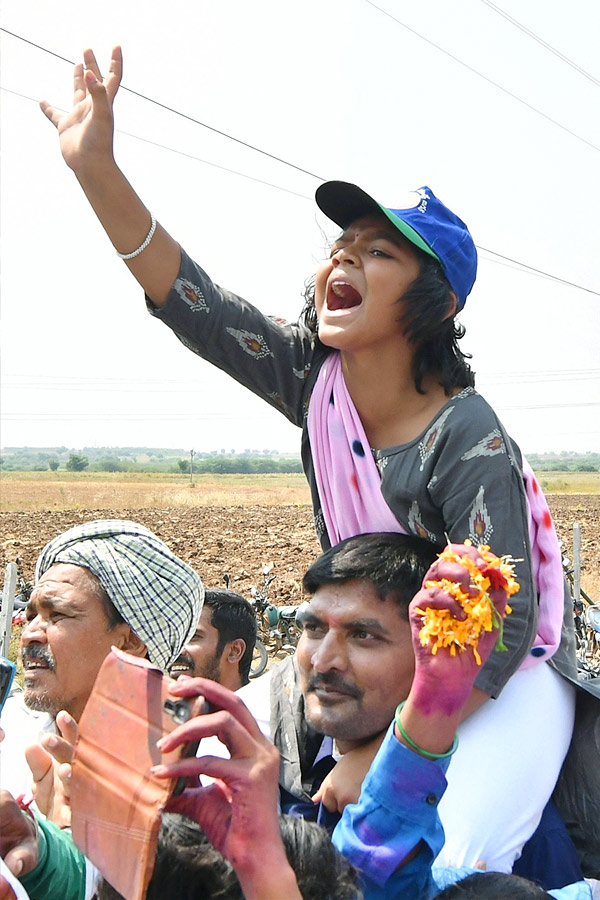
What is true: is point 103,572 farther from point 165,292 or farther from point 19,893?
point 19,893

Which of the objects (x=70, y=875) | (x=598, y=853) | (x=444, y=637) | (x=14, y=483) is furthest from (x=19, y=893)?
(x=14, y=483)

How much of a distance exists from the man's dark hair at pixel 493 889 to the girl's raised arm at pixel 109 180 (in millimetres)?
1400

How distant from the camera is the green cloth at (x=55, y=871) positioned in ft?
5.41

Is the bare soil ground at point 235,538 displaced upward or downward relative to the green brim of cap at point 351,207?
downward

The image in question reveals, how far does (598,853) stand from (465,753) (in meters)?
0.41

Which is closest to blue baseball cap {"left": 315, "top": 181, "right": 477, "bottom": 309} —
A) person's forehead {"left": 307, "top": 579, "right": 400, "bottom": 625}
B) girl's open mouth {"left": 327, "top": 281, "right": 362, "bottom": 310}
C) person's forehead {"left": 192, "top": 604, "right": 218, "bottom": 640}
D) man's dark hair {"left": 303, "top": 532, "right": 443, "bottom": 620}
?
Result: girl's open mouth {"left": 327, "top": 281, "right": 362, "bottom": 310}

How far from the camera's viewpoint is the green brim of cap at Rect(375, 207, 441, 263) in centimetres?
210

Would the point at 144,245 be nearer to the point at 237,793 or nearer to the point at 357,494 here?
the point at 357,494

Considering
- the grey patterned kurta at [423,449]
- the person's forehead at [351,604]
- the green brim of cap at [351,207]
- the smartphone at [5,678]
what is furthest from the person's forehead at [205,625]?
the smartphone at [5,678]

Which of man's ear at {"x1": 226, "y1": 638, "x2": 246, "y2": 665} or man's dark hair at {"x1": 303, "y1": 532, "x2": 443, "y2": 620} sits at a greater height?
man's dark hair at {"x1": 303, "y1": 532, "x2": 443, "y2": 620}

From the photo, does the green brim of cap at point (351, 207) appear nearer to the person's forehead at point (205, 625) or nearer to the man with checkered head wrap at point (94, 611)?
the man with checkered head wrap at point (94, 611)

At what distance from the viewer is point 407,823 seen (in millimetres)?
1437

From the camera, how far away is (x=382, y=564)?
6.48 ft

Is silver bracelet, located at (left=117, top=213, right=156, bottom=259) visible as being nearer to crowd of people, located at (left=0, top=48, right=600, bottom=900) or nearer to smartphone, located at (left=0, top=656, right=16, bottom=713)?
crowd of people, located at (left=0, top=48, right=600, bottom=900)
